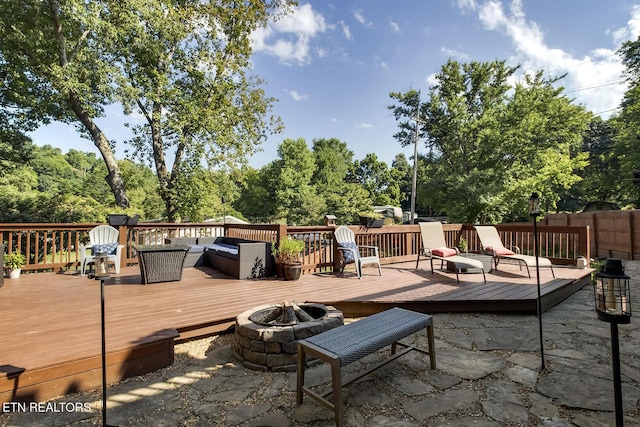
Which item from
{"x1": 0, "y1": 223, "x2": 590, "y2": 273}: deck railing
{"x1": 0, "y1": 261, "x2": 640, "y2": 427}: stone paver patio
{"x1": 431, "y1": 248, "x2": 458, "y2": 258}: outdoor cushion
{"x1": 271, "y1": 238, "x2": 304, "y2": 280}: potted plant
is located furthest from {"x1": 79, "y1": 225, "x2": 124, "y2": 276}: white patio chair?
{"x1": 431, "y1": 248, "x2": 458, "y2": 258}: outdoor cushion

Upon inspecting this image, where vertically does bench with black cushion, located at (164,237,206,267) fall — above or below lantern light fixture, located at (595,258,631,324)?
below

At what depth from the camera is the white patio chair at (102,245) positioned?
5.18 m

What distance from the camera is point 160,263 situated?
15.8 ft

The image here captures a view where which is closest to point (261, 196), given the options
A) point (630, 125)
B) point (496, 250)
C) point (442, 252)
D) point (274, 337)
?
point (442, 252)

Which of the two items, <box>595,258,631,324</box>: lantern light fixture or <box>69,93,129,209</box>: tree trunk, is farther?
<box>69,93,129,209</box>: tree trunk

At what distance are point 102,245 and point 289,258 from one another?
3198 millimetres

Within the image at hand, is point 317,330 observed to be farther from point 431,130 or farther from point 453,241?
point 431,130

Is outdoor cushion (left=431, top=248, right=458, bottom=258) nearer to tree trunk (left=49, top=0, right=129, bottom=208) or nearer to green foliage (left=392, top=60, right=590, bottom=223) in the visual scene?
green foliage (left=392, top=60, right=590, bottom=223)

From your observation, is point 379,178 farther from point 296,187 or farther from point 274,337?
point 274,337

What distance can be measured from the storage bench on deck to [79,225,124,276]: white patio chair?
4.72m

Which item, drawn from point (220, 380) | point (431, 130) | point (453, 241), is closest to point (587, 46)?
point (431, 130)

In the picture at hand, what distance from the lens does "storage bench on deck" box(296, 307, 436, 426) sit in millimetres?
1725

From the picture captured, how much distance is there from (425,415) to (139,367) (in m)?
2.11

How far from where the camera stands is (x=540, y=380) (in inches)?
89.7
